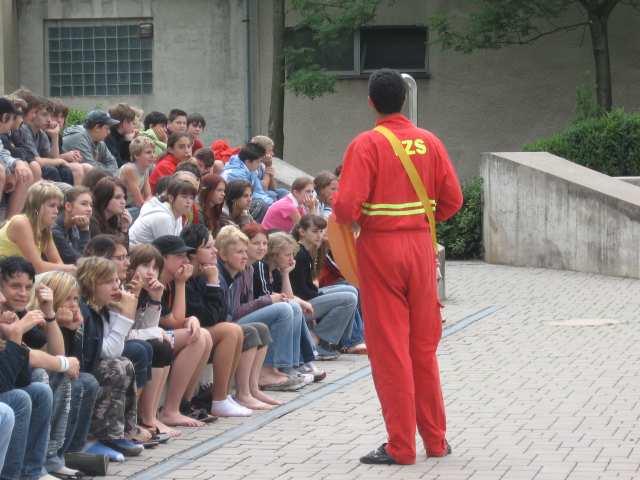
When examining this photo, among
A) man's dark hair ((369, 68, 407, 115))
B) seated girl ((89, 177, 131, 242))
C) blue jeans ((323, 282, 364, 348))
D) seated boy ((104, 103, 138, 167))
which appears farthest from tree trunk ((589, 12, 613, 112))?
man's dark hair ((369, 68, 407, 115))

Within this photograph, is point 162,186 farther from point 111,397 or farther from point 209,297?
point 111,397

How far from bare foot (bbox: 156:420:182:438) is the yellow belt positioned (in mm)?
1952

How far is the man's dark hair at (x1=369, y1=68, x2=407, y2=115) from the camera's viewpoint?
8.95m

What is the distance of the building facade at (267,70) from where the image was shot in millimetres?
27969

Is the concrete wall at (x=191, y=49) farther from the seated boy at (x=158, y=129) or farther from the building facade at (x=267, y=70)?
the seated boy at (x=158, y=129)

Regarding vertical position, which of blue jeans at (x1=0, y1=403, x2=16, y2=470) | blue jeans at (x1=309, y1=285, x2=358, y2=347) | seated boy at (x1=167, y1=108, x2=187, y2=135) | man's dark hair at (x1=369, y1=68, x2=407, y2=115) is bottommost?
blue jeans at (x1=309, y1=285, x2=358, y2=347)

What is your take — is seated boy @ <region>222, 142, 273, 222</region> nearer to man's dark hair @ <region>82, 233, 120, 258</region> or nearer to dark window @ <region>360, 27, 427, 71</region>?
man's dark hair @ <region>82, 233, 120, 258</region>

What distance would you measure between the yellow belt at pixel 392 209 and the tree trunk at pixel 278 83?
18082mm

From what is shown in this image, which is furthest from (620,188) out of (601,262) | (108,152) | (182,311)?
(182,311)

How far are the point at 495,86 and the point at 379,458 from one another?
2002cm

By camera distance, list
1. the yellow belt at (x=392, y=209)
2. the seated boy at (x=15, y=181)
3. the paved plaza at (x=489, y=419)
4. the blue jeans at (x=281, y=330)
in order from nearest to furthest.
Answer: the paved plaza at (x=489, y=419), the yellow belt at (x=392, y=209), the blue jeans at (x=281, y=330), the seated boy at (x=15, y=181)

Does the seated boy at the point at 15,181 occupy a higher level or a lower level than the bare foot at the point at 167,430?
higher

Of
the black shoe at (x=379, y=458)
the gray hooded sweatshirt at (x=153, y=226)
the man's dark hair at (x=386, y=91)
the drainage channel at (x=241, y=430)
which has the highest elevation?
the man's dark hair at (x=386, y=91)

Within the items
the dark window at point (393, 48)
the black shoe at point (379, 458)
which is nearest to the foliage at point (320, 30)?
the dark window at point (393, 48)
